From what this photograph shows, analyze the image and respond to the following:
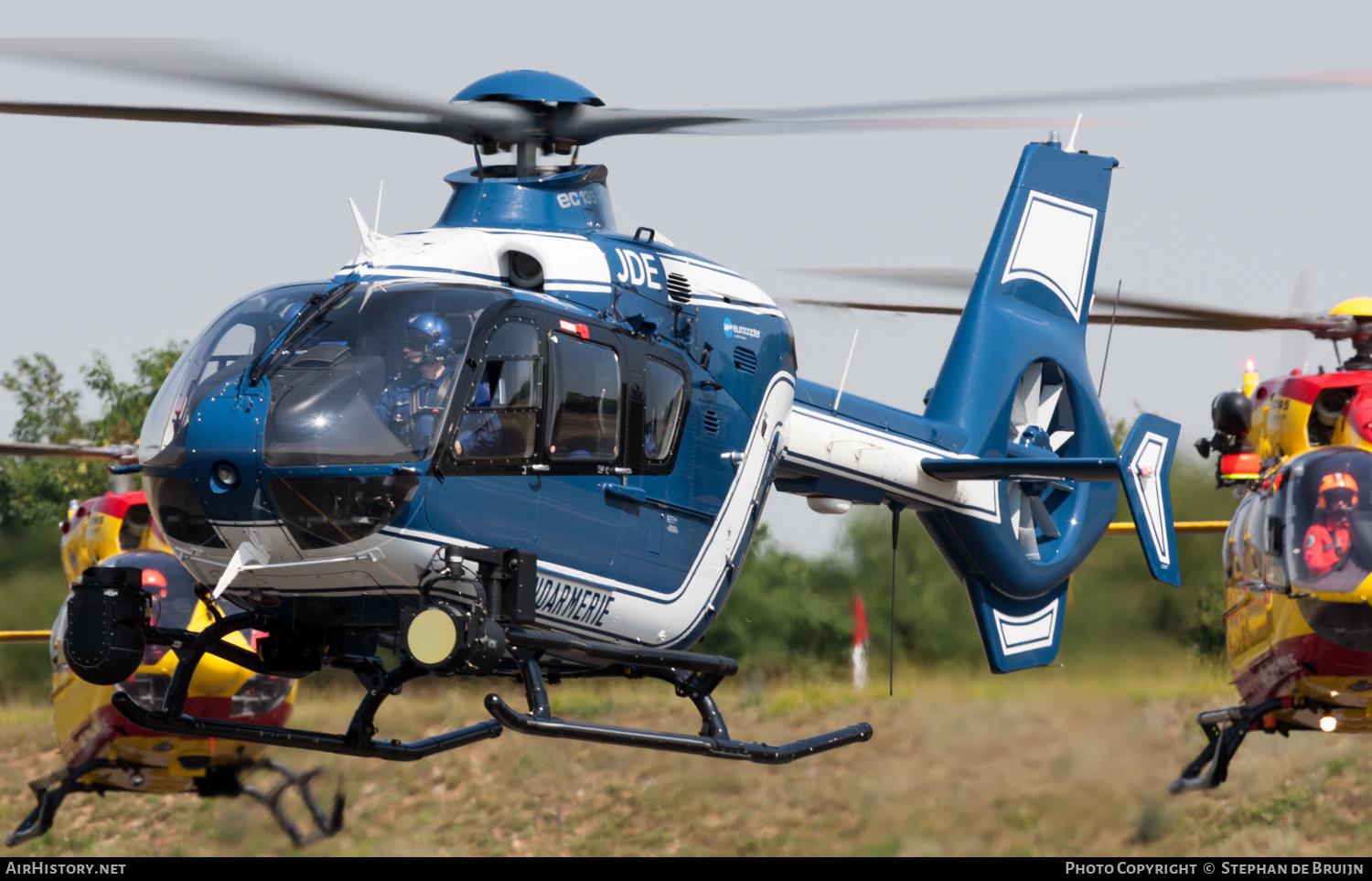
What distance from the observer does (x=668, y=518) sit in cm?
844

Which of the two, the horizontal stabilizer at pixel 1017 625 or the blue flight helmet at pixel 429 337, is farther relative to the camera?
the horizontal stabilizer at pixel 1017 625

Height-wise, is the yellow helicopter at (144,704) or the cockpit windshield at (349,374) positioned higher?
the cockpit windshield at (349,374)

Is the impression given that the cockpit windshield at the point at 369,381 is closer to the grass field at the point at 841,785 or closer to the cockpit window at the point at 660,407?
the cockpit window at the point at 660,407

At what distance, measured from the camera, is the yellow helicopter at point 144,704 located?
43.4ft

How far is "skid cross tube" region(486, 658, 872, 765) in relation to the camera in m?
7.32

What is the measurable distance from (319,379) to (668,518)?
216 centimetres

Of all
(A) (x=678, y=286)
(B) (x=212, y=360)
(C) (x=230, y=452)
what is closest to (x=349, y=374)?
(C) (x=230, y=452)

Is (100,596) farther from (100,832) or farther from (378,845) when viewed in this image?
(100,832)

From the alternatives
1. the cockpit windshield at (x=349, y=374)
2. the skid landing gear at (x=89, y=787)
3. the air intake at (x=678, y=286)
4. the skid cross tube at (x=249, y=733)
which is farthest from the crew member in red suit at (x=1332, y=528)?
the skid landing gear at (x=89, y=787)

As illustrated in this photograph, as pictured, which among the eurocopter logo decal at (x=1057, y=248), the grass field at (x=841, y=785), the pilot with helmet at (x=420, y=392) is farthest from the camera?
the grass field at (x=841, y=785)

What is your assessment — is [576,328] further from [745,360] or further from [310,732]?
[310,732]

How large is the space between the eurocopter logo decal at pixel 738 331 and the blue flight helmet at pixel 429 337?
218cm

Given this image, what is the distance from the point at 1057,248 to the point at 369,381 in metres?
6.80

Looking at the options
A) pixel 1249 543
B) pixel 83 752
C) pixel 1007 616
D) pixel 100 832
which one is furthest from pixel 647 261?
pixel 100 832
